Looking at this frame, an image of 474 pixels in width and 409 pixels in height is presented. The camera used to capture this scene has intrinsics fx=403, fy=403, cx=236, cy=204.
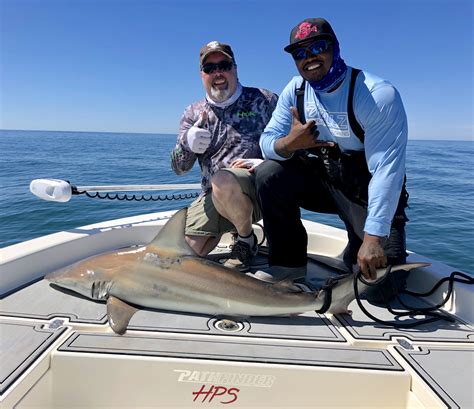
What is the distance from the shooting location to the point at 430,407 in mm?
1755

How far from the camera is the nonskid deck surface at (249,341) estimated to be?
1.92m

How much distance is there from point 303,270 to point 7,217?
8.39m

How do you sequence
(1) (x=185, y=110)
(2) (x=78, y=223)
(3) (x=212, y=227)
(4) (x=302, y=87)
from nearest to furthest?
(4) (x=302, y=87), (3) (x=212, y=227), (1) (x=185, y=110), (2) (x=78, y=223)

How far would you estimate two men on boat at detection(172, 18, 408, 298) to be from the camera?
2.45 meters

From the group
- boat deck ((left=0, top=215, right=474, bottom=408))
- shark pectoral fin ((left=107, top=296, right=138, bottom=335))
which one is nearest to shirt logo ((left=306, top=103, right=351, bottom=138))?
boat deck ((left=0, top=215, right=474, bottom=408))

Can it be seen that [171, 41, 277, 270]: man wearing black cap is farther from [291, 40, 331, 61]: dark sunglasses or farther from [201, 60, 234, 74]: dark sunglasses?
[291, 40, 331, 61]: dark sunglasses

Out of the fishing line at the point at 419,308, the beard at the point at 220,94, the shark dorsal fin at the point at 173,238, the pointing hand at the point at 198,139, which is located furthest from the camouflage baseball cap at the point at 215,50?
the fishing line at the point at 419,308

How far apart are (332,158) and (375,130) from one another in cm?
43

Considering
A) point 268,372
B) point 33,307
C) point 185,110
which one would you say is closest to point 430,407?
point 268,372

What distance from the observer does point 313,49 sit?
255 cm

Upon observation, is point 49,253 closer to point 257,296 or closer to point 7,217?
point 257,296

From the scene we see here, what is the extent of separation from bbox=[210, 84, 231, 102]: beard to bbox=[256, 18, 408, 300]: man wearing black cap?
696mm

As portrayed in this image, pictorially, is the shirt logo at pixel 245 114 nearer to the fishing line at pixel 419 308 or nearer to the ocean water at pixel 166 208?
the fishing line at pixel 419 308

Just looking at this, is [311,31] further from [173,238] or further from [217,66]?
[173,238]
